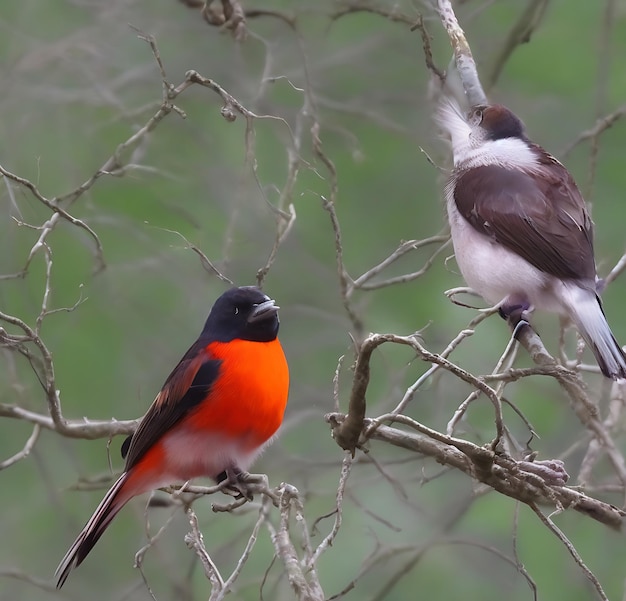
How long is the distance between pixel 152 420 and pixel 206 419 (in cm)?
19

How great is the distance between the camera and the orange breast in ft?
12.7

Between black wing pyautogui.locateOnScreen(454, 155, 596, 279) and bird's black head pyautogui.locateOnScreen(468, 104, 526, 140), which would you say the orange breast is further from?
bird's black head pyautogui.locateOnScreen(468, 104, 526, 140)

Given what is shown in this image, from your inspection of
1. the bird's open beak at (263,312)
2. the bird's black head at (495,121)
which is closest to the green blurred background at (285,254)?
the bird's black head at (495,121)

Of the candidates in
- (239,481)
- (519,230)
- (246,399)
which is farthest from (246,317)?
(519,230)

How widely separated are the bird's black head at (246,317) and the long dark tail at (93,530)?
0.64 m

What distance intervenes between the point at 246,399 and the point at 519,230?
1.27m

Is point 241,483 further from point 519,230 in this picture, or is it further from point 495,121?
point 495,121

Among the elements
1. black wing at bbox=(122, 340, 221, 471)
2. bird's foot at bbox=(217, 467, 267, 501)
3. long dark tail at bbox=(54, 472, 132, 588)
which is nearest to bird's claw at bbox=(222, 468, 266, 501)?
bird's foot at bbox=(217, 467, 267, 501)

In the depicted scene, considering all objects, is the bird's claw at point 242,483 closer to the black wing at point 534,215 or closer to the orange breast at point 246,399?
the orange breast at point 246,399

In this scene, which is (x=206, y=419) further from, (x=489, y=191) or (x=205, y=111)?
(x=205, y=111)

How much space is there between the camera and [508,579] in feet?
16.4

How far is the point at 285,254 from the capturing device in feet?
18.9

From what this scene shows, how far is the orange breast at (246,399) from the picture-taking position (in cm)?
386

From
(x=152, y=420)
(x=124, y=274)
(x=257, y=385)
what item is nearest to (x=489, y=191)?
(x=257, y=385)
